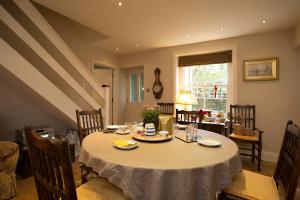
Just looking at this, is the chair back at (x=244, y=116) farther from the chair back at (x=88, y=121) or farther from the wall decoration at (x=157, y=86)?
the chair back at (x=88, y=121)

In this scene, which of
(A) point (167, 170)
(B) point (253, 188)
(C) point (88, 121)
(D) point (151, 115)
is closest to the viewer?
(A) point (167, 170)

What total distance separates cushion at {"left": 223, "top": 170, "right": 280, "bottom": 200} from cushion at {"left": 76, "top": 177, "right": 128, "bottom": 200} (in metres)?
0.79

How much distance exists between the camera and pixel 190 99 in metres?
3.91

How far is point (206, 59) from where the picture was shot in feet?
13.0

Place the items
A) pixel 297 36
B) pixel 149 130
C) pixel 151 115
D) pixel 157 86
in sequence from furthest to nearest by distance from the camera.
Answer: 1. pixel 157 86
2. pixel 297 36
3. pixel 151 115
4. pixel 149 130

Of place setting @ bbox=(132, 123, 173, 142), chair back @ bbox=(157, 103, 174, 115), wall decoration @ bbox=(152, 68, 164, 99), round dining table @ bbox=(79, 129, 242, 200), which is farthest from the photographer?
wall decoration @ bbox=(152, 68, 164, 99)

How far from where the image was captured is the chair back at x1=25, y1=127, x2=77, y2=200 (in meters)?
0.79

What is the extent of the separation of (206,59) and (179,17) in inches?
59.8

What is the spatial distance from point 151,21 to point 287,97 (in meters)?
2.79

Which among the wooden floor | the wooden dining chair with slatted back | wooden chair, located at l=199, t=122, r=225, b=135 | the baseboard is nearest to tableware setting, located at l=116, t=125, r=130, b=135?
the wooden dining chair with slatted back

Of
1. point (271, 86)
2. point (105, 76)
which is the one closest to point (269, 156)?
point (271, 86)

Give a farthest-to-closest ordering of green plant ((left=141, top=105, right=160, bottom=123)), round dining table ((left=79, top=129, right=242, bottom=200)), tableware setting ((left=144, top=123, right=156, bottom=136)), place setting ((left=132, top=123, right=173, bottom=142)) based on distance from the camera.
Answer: green plant ((left=141, top=105, right=160, bottom=123)), tableware setting ((left=144, top=123, right=156, bottom=136)), place setting ((left=132, top=123, right=173, bottom=142)), round dining table ((left=79, top=129, right=242, bottom=200))

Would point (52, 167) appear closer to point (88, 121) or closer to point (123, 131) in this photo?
point (123, 131)

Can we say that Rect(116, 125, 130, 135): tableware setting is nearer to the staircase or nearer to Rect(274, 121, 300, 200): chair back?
the staircase
